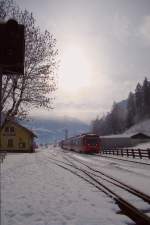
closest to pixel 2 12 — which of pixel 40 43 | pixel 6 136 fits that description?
pixel 40 43

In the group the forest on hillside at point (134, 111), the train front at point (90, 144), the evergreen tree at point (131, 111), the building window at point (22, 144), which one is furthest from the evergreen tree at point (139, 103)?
the train front at point (90, 144)

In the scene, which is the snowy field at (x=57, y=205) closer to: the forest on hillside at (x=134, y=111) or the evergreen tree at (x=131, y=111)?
the forest on hillside at (x=134, y=111)

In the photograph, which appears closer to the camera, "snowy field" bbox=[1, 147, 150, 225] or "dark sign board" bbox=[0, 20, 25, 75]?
"dark sign board" bbox=[0, 20, 25, 75]

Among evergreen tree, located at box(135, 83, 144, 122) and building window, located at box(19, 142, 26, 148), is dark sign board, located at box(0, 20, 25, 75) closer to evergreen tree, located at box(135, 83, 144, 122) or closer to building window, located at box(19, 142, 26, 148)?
building window, located at box(19, 142, 26, 148)

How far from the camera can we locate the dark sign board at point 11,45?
18.6ft

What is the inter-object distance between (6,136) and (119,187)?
57121mm

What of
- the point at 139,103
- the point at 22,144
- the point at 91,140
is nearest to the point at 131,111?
the point at 139,103

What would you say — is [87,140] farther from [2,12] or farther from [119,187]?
[119,187]

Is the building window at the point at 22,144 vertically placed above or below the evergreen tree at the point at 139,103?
below

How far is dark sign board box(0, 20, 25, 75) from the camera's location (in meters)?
5.67

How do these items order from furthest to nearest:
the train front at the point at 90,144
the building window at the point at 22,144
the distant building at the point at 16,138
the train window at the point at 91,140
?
the building window at the point at 22,144
the distant building at the point at 16,138
the train window at the point at 91,140
the train front at the point at 90,144

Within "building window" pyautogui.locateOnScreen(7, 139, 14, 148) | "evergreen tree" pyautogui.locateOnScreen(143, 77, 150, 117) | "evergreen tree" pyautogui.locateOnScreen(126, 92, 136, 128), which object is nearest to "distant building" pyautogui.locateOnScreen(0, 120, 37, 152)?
"building window" pyautogui.locateOnScreen(7, 139, 14, 148)

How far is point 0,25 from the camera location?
586 cm

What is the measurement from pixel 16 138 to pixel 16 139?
0.21 m
